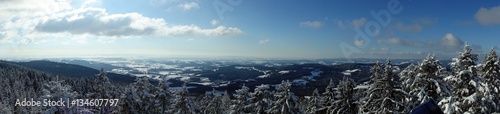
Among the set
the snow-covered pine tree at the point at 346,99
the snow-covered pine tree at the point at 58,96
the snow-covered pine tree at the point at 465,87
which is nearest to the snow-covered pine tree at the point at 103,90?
the snow-covered pine tree at the point at 58,96

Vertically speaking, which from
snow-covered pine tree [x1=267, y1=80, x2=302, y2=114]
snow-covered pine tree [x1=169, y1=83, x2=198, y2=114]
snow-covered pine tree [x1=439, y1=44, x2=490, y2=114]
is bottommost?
snow-covered pine tree [x1=169, y1=83, x2=198, y2=114]

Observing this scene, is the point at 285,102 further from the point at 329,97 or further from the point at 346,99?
the point at 346,99

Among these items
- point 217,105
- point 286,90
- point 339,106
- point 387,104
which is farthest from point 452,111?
point 217,105

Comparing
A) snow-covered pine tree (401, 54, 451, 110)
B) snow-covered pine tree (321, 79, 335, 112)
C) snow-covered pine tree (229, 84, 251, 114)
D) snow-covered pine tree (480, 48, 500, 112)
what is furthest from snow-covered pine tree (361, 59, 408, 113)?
snow-covered pine tree (229, 84, 251, 114)

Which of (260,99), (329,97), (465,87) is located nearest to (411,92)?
(465,87)

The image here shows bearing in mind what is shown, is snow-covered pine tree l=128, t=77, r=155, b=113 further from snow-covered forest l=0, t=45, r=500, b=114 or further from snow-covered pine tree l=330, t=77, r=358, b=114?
snow-covered pine tree l=330, t=77, r=358, b=114
